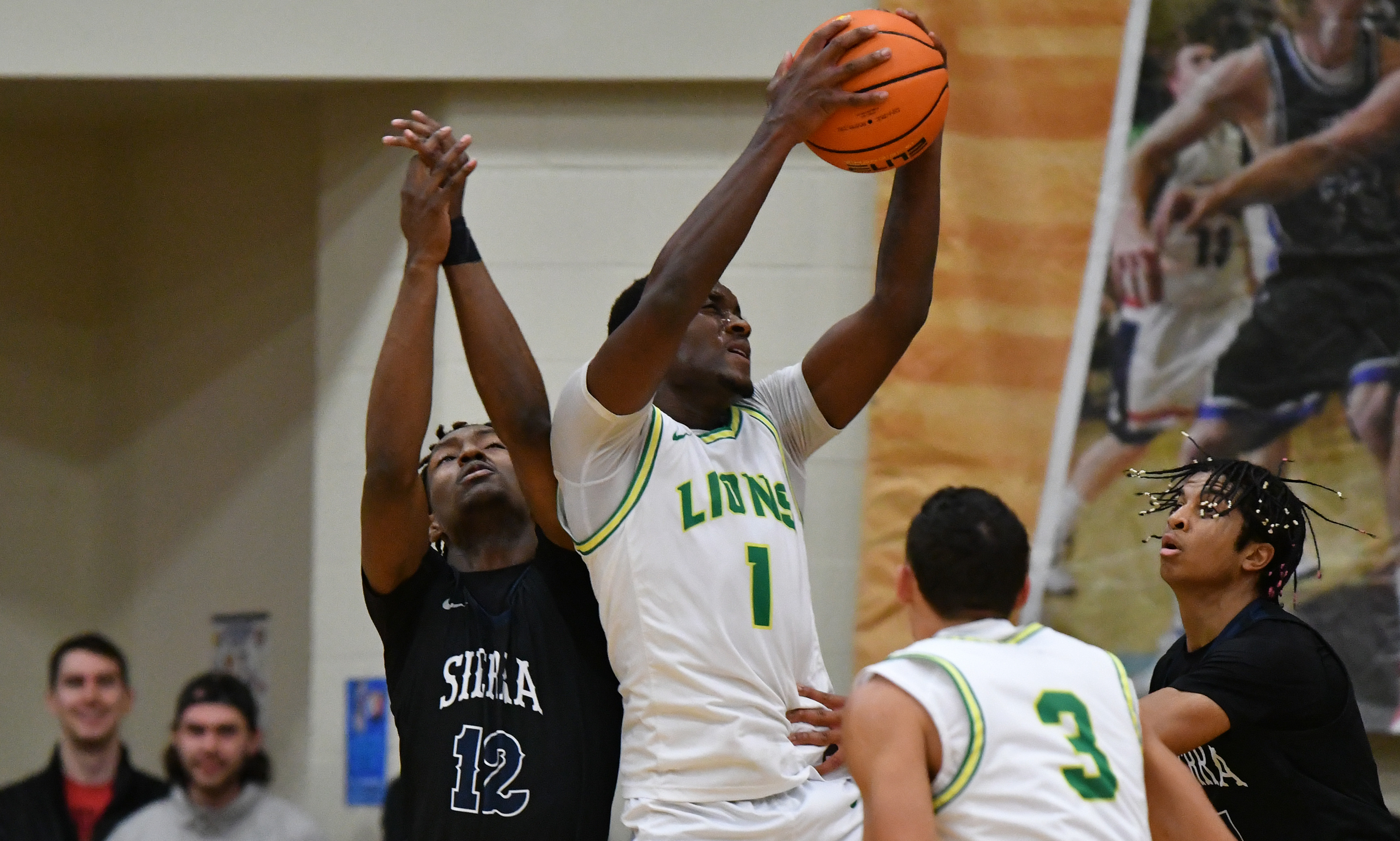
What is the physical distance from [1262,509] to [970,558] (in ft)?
4.16

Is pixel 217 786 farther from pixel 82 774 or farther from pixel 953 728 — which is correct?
pixel 953 728

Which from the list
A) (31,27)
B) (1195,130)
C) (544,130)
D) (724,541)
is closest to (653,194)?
(544,130)

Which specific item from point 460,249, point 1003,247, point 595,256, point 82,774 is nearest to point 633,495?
point 460,249

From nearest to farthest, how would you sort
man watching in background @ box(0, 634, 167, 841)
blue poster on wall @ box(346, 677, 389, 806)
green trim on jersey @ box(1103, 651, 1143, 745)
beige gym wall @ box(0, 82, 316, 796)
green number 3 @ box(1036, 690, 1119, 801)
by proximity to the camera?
green number 3 @ box(1036, 690, 1119, 801) < green trim on jersey @ box(1103, 651, 1143, 745) < man watching in background @ box(0, 634, 167, 841) < blue poster on wall @ box(346, 677, 389, 806) < beige gym wall @ box(0, 82, 316, 796)

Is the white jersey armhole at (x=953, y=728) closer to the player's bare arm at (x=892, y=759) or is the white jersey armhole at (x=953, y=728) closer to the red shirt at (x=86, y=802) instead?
the player's bare arm at (x=892, y=759)

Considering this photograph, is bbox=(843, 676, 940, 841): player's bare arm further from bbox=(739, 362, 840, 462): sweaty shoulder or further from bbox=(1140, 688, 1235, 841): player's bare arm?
bbox=(739, 362, 840, 462): sweaty shoulder

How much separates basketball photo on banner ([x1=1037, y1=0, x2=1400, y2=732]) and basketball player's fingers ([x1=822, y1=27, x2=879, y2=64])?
2380 mm

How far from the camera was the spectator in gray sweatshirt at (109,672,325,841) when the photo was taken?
4.12m

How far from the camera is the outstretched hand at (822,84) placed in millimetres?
2930

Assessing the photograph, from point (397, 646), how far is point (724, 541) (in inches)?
34.7

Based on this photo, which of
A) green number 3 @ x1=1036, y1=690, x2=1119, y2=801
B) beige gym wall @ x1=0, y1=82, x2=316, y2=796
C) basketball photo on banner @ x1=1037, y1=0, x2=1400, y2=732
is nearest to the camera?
green number 3 @ x1=1036, y1=690, x2=1119, y2=801

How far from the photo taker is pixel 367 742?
205 inches

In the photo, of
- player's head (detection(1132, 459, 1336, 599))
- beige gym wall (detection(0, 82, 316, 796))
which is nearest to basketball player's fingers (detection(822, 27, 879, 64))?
player's head (detection(1132, 459, 1336, 599))

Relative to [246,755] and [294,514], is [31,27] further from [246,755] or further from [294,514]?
[246,755]
